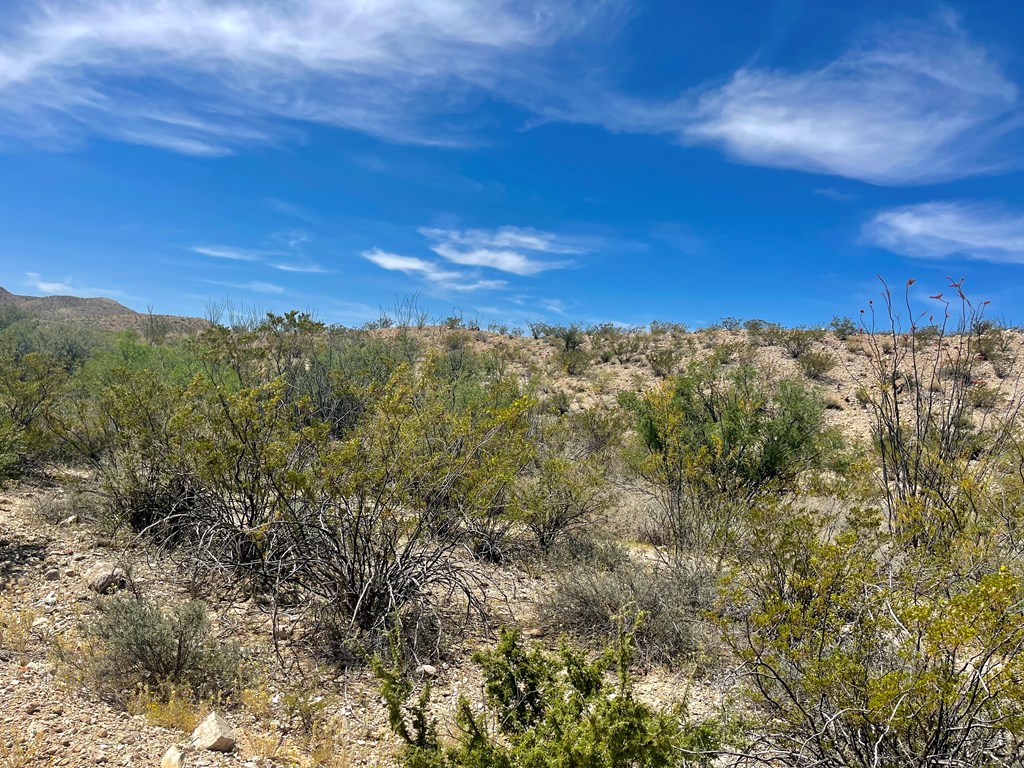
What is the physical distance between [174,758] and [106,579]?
295cm

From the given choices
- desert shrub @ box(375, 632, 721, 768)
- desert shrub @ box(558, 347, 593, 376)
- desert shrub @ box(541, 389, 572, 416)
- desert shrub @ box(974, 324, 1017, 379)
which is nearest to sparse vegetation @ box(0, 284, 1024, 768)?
desert shrub @ box(375, 632, 721, 768)

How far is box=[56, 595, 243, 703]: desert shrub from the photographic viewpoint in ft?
14.3

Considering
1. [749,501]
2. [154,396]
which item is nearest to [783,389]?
[749,501]

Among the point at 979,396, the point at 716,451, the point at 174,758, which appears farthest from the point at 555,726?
the point at 979,396

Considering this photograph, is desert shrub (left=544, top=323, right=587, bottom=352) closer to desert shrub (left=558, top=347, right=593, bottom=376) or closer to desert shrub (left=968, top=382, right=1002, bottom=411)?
desert shrub (left=558, top=347, right=593, bottom=376)

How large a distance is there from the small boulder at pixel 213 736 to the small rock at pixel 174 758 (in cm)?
13

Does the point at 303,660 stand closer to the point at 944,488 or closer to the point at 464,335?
the point at 944,488

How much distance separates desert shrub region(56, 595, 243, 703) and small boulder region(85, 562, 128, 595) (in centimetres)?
85

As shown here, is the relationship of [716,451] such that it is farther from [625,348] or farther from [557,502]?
[625,348]

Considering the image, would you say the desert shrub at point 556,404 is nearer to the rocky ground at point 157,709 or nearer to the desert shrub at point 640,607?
the rocky ground at point 157,709

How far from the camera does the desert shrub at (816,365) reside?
71.4 ft

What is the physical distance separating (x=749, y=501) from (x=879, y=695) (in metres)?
5.11

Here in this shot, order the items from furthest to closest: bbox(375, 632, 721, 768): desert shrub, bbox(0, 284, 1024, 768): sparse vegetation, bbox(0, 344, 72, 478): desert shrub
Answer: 1. bbox(0, 344, 72, 478): desert shrub
2. bbox(0, 284, 1024, 768): sparse vegetation
3. bbox(375, 632, 721, 768): desert shrub

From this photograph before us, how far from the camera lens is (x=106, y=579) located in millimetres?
5809
